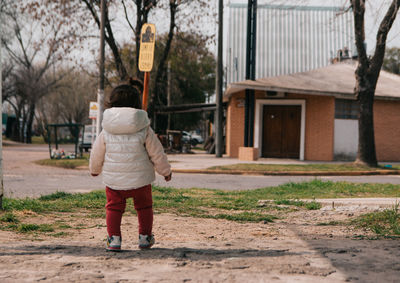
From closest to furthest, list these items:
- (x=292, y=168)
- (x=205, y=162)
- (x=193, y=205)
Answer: (x=193, y=205) < (x=292, y=168) < (x=205, y=162)

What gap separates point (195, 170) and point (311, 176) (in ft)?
11.8

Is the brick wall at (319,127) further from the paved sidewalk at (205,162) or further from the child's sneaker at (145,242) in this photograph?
the child's sneaker at (145,242)

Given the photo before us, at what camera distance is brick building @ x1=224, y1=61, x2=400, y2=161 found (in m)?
20.1

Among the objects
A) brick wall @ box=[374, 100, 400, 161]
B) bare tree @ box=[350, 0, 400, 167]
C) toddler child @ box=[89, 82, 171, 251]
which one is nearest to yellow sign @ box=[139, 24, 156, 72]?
toddler child @ box=[89, 82, 171, 251]

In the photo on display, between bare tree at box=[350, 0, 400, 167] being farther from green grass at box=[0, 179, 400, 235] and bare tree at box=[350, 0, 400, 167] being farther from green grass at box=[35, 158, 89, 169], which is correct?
green grass at box=[35, 158, 89, 169]

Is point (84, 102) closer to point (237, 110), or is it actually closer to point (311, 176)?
point (237, 110)

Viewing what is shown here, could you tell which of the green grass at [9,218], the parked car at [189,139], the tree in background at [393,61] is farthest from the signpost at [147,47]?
the tree in background at [393,61]

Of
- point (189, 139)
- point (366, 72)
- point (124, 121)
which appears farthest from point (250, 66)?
point (124, 121)

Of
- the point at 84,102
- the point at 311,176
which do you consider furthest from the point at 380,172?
the point at 84,102

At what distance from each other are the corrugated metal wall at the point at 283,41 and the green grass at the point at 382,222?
18012mm

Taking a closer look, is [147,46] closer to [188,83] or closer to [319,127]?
[319,127]

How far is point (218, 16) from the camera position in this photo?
807 inches

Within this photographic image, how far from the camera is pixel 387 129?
67.8ft

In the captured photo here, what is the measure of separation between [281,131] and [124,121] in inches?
694
